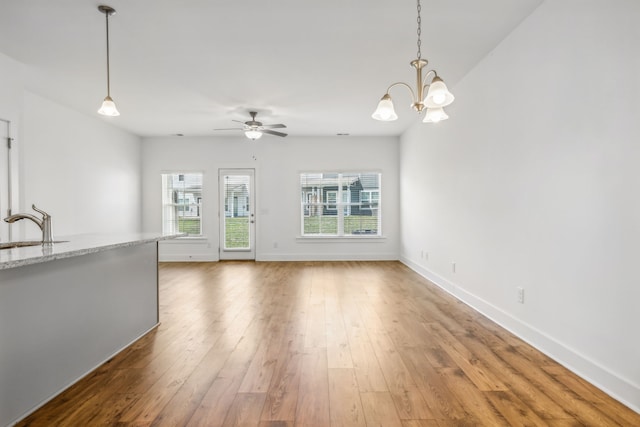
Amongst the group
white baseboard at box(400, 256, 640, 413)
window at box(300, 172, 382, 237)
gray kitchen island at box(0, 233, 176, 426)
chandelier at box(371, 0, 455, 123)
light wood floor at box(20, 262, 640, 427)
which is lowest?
light wood floor at box(20, 262, 640, 427)

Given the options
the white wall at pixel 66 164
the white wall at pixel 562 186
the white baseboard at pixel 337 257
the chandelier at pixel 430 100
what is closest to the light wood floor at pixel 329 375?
the white wall at pixel 562 186

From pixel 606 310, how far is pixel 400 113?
4.47 metres

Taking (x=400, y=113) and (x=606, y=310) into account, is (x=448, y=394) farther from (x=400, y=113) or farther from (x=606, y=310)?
(x=400, y=113)

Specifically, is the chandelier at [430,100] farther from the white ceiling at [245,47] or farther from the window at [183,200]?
the window at [183,200]

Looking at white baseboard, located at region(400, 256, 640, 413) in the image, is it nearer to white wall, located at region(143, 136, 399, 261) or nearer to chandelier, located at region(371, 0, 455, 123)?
chandelier, located at region(371, 0, 455, 123)

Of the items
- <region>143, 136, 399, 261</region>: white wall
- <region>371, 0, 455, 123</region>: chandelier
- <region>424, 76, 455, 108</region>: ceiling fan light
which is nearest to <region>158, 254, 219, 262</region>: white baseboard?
<region>143, 136, 399, 261</region>: white wall

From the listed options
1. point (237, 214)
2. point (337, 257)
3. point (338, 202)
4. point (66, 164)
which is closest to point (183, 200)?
point (237, 214)

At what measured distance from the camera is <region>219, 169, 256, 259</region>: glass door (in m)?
7.84

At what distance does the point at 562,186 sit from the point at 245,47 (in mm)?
3177

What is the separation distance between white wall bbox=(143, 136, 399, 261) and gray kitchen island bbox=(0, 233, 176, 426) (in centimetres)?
468

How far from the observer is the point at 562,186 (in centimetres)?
261

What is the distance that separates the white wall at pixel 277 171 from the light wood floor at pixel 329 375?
11.9 ft

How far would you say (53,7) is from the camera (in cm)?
284

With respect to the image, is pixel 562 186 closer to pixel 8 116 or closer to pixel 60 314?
pixel 60 314
